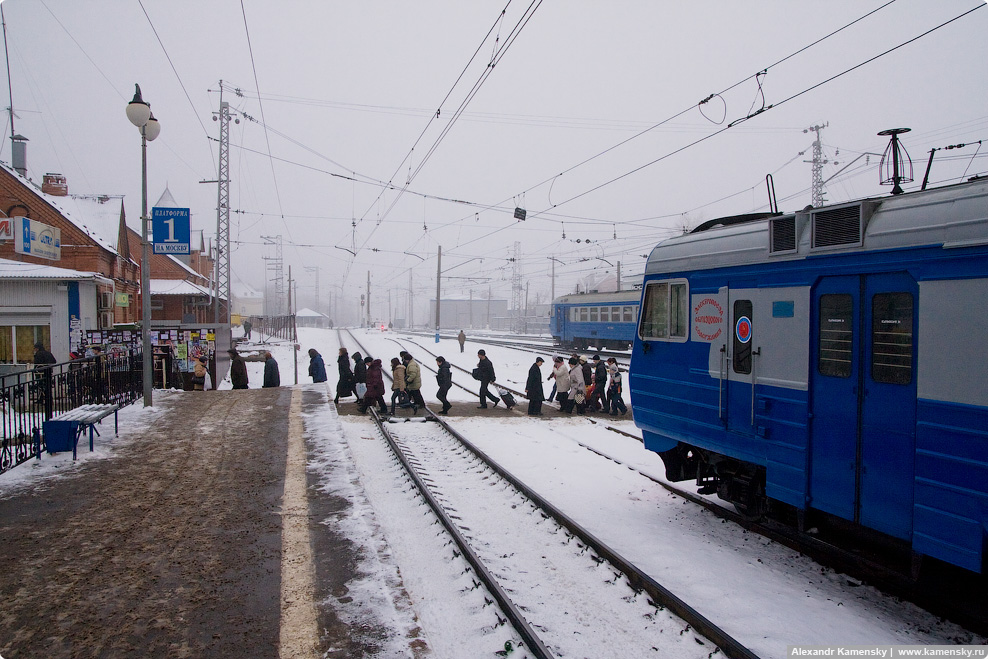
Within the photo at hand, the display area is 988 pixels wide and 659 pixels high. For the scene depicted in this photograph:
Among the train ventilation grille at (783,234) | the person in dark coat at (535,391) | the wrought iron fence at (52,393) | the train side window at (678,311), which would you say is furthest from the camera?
the person in dark coat at (535,391)

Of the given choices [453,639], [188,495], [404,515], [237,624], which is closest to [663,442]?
[404,515]

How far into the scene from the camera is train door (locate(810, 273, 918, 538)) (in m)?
4.66

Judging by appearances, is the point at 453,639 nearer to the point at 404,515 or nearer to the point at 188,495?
the point at 404,515

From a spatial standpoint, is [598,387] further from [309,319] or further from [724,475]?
[309,319]

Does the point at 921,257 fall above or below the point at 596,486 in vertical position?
above

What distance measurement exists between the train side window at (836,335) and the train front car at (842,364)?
1cm

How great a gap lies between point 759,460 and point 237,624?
4.98 m

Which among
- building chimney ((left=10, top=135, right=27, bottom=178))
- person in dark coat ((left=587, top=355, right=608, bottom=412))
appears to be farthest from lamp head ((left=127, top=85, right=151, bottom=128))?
building chimney ((left=10, top=135, right=27, bottom=178))

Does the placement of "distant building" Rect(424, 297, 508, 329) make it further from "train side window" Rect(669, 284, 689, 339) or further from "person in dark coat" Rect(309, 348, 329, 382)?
"train side window" Rect(669, 284, 689, 339)

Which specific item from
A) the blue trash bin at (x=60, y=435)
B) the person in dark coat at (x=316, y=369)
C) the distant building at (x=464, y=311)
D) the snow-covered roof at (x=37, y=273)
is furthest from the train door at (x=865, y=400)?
the distant building at (x=464, y=311)

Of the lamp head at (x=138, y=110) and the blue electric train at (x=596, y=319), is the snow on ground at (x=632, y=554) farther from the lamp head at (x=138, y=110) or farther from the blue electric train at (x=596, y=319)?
the blue electric train at (x=596, y=319)

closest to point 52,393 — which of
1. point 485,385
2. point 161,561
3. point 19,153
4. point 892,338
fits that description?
point 161,561

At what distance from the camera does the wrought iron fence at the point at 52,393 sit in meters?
8.50

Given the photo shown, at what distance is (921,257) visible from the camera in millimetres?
4562
